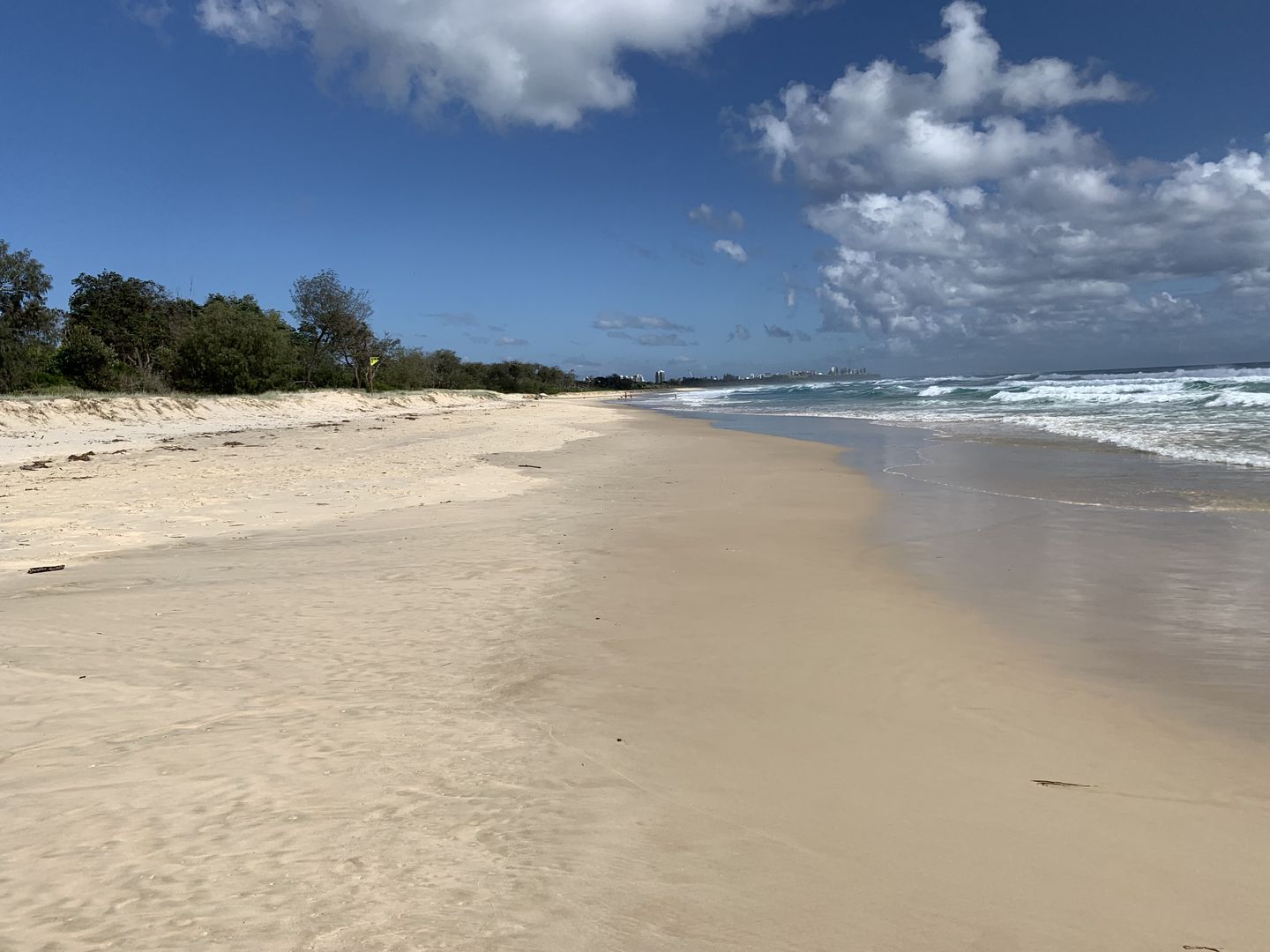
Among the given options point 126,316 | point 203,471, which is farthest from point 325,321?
point 203,471

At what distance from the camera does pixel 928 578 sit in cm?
689

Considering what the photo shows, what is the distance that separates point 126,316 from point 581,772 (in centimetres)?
5225

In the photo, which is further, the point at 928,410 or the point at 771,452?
the point at 928,410

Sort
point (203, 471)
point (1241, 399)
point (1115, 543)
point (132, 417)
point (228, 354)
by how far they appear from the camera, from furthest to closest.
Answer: point (228, 354) → point (1241, 399) → point (132, 417) → point (203, 471) → point (1115, 543)

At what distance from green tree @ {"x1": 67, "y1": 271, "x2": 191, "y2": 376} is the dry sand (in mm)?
44444

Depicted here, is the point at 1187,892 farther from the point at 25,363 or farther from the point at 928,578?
the point at 25,363

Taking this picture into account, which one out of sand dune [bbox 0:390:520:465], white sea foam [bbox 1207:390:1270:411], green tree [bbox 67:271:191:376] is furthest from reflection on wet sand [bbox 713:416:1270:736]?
green tree [bbox 67:271:191:376]

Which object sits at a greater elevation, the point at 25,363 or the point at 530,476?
the point at 25,363

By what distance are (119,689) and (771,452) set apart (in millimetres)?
16903

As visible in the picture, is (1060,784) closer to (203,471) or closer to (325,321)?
(203,471)

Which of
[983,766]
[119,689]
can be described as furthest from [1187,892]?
[119,689]

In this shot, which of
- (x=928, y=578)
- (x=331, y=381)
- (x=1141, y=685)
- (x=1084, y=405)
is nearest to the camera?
(x=1141, y=685)

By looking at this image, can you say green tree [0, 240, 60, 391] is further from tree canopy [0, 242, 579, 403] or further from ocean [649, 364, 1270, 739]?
ocean [649, 364, 1270, 739]

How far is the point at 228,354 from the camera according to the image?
36.8 meters
